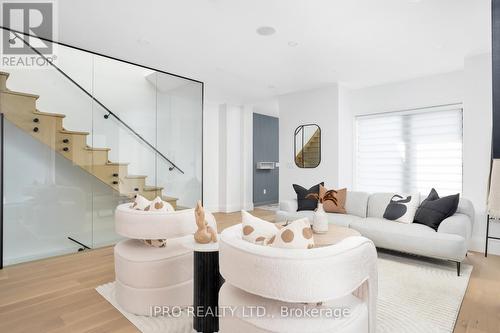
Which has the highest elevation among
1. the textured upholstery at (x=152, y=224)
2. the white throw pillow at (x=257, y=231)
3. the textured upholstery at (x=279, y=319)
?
the white throw pillow at (x=257, y=231)

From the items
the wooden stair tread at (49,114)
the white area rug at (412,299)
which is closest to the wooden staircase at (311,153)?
the white area rug at (412,299)

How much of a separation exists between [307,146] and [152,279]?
4.09 meters

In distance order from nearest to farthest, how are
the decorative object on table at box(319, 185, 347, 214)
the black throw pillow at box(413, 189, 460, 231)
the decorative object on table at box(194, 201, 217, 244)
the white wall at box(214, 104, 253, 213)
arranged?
the decorative object on table at box(194, 201, 217, 244) < the black throw pillow at box(413, 189, 460, 231) < the decorative object on table at box(319, 185, 347, 214) < the white wall at box(214, 104, 253, 213)

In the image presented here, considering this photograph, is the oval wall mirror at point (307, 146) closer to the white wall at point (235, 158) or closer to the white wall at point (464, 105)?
the white wall at point (464, 105)

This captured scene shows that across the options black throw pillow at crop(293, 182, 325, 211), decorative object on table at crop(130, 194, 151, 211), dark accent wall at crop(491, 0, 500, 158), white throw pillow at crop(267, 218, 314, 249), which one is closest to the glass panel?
decorative object on table at crop(130, 194, 151, 211)

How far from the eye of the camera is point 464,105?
383cm

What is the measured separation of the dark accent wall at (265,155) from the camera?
7500 millimetres

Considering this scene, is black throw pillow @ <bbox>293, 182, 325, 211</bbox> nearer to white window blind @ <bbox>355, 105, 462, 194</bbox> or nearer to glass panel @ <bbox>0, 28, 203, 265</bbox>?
white window blind @ <bbox>355, 105, 462, 194</bbox>

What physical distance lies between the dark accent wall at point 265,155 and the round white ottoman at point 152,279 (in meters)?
5.24

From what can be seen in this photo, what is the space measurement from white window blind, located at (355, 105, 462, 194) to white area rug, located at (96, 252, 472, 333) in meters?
1.83

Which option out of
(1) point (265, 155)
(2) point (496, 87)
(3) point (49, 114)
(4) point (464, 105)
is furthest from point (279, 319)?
(1) point (265, 155)

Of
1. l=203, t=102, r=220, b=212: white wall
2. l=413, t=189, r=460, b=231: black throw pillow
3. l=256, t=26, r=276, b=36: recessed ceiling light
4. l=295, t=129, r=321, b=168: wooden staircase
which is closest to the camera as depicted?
l=256, t=26, r=276, b=36: recessed ceiling light

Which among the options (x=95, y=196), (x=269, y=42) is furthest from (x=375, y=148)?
(x=95, y=196)

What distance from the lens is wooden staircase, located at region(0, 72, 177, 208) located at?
3162 millimetres
